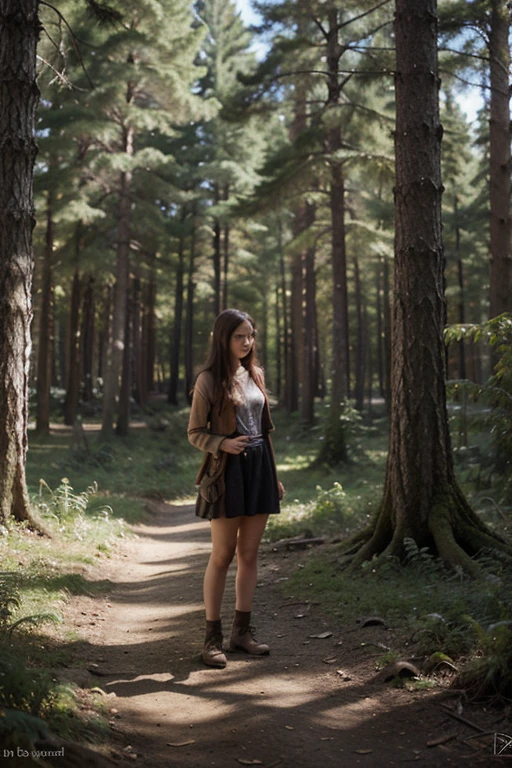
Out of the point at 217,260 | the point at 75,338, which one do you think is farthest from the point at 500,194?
the point at 217,260

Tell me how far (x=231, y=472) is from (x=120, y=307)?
16.0 metres

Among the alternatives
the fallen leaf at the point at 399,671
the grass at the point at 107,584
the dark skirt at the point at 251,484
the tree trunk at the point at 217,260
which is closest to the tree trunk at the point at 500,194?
the grass at the point at 107,584

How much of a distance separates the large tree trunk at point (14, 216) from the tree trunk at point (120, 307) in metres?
12.2

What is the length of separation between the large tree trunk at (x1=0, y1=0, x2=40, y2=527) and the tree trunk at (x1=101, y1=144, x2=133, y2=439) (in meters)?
12.2

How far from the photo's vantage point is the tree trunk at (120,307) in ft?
65.3

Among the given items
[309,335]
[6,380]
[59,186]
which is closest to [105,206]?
[59,186]

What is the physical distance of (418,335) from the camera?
657 centimetres

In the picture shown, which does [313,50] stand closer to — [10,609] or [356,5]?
[356,5]

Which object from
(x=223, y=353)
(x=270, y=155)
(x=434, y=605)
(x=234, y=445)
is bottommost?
(x=434, y=605)

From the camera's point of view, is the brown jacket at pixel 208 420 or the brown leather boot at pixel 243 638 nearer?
the brown jacket at pixel 208 420

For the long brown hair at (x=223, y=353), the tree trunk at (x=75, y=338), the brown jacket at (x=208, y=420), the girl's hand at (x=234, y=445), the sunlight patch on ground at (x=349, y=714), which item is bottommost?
the sunlight patch on ground at (x=349, y=714)

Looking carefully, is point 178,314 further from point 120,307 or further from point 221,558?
point 221,558

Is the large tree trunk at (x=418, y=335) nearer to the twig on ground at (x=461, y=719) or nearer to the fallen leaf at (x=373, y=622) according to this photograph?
the fallen leaf at (x=373, y=622)

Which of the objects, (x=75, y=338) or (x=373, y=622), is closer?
(x=373, y=622)
